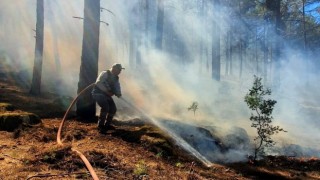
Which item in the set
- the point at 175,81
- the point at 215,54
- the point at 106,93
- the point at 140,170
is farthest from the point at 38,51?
the point at 215,54

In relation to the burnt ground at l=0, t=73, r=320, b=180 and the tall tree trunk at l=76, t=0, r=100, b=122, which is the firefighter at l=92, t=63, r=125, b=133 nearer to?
the burnt ground at l=0, t=73, r=320, b=180

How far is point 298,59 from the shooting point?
36.8 m

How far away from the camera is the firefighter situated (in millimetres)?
8062

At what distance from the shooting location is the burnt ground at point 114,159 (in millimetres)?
5152

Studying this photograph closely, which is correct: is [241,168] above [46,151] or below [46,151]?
below

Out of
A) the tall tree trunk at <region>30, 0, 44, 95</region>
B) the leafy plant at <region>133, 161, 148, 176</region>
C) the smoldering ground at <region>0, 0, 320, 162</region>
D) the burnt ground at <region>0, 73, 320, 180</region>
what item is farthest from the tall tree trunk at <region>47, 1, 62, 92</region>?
the leafy plant at <region>133, 161, 148, 176</region>

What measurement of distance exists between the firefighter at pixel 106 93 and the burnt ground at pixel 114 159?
0.28 m

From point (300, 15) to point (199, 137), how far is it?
31.9m

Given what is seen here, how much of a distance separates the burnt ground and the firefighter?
28 centimetres

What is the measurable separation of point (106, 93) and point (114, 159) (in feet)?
8.65

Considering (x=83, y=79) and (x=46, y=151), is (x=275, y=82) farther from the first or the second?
(x=46, y=151)

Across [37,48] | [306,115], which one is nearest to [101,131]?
[37,48]

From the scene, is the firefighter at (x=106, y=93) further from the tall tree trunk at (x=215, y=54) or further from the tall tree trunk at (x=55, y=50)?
the tall tree trunk at (x=215, y=54)

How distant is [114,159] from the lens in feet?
19.0
